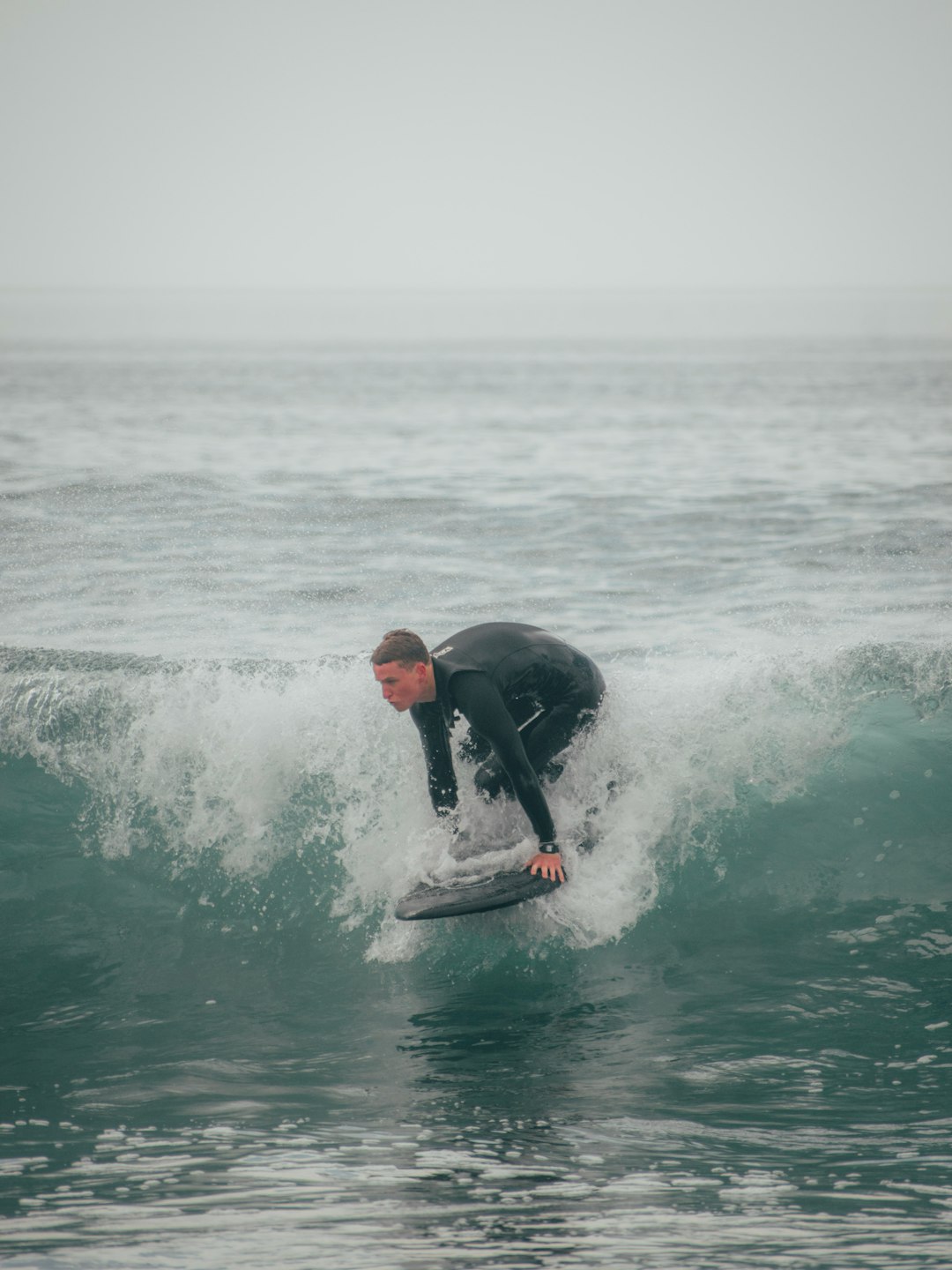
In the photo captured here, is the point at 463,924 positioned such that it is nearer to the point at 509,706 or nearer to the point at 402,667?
the point at 509,706

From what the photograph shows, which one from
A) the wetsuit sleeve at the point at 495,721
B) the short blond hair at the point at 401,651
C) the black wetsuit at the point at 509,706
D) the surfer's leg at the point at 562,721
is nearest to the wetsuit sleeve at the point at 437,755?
the black wetsuit at the point at 509,706

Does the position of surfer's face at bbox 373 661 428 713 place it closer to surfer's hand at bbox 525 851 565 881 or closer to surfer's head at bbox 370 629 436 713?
surfer's head at bbox 370 629 436 713

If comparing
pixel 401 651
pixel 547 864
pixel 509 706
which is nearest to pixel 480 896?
pixel 547 864

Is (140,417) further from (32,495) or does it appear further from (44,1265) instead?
(44,1265)

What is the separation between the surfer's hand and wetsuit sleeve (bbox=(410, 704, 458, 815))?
490mm

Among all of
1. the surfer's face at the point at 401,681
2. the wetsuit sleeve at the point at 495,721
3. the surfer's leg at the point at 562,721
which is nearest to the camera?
the surfer's face at the point at 401,681

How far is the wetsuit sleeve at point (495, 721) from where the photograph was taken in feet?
17.6

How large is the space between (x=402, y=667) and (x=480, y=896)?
3.80 feet

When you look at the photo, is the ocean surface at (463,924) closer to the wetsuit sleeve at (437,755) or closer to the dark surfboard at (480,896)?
the dark surfboard at (480,896)

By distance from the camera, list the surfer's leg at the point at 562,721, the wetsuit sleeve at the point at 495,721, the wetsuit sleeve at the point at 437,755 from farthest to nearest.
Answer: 1. the surfer's leg at the point at 562,721
2. the wetsuit sleeve at the point at 437,755
3. the wetsuit sleeve at the point at 495,721

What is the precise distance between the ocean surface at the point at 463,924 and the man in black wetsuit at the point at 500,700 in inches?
12.5

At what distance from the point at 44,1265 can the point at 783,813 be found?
4.73m

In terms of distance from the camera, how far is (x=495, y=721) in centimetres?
537

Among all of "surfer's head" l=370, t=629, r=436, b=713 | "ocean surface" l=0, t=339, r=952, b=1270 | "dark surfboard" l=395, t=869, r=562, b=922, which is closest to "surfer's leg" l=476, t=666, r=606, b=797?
"ocean surface" l=0, t=339, r=952, b=1270
